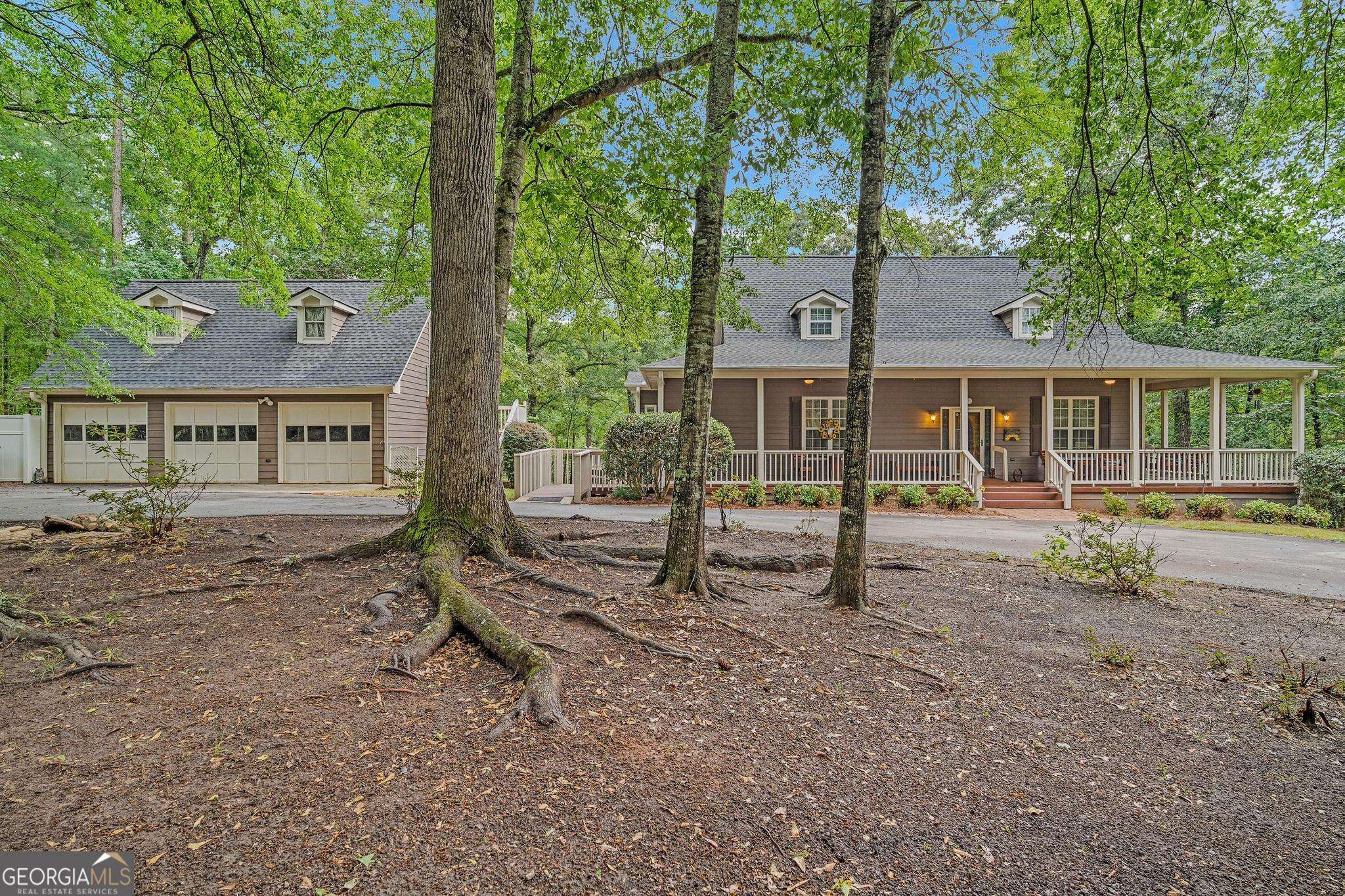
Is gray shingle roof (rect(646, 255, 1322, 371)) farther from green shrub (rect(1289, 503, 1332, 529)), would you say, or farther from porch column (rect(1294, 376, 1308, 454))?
green shrub (rect(1289, 503, 1332, 529))

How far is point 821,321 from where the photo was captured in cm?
1705

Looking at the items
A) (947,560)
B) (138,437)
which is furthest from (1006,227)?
(138,437)

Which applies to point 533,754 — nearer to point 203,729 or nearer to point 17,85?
point 203,729

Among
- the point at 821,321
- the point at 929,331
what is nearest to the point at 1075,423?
the point at 929,331

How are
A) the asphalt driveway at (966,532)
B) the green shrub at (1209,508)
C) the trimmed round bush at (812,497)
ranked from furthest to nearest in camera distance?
the trimmed round bush at (812,497), the green shrub at (1209,508), the asphalt driveway at (966,532)

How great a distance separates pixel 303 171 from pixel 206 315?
12.6 metres

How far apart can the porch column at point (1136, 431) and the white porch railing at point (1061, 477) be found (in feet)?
4.08

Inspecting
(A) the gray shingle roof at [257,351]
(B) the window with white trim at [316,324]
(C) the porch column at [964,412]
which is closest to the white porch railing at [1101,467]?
(C) the porch column at [964,412]

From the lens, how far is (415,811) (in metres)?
2.28

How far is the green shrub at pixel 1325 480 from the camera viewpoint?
1209cm

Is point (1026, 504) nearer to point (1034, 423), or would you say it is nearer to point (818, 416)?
point (1034, 423)

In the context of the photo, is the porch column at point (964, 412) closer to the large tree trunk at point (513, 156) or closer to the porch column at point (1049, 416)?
the porch column at point (1049, 416)

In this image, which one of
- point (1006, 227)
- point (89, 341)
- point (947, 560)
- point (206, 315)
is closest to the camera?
point (947, 560)

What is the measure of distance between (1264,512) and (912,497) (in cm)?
686
